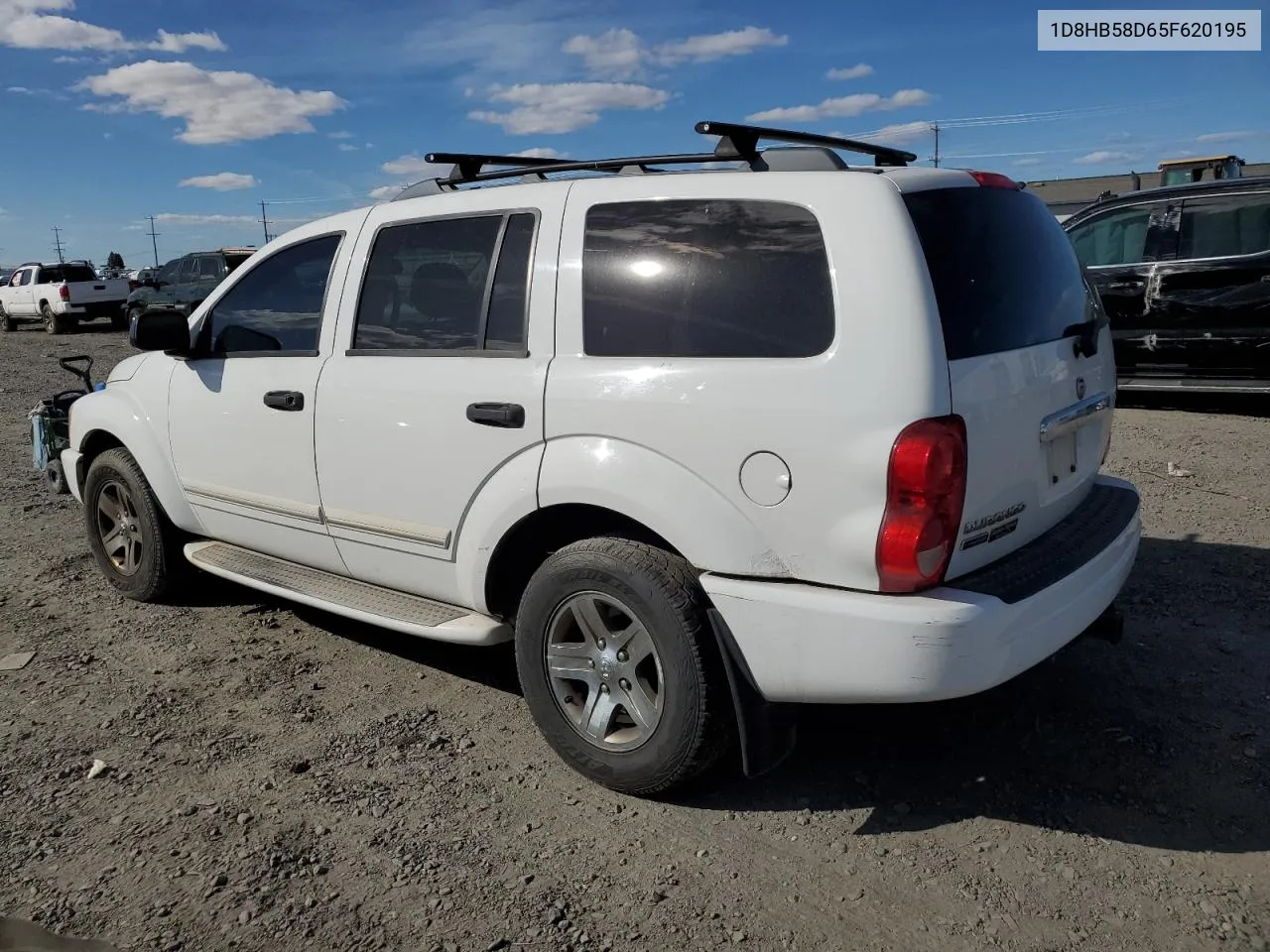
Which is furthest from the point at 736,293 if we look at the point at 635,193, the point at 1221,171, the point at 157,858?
the point at 1221,171

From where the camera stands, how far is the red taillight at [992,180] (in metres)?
3.14

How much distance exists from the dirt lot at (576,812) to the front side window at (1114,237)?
5565 mm

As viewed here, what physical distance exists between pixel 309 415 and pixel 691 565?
177 centimetres

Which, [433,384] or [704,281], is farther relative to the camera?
[433,384]

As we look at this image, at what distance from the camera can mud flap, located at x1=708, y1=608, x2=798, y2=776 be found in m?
2.84

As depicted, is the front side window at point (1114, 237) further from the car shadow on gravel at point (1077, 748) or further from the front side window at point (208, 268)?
the front side window at point (208, 268)

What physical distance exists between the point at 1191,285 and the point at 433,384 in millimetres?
7562

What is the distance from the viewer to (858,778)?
328 centimetres

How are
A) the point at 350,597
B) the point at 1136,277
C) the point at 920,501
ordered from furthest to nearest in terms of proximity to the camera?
the point at 1136,277 → the point at 350,597 → the point at 920,501

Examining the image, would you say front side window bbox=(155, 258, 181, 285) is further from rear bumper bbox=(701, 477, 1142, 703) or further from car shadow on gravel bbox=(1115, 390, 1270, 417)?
rear bumper bbox=(701, 477, 1142, 703)

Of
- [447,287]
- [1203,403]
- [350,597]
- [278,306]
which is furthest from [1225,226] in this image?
[350,597]

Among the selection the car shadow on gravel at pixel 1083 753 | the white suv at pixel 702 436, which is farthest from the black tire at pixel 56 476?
the car shadow on gravel at pixel 1083 753

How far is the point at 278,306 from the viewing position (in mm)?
4230

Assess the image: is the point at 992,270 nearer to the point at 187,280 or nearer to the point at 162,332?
the point at 162,332
